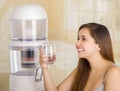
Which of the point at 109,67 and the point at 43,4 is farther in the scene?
the point at 43,4

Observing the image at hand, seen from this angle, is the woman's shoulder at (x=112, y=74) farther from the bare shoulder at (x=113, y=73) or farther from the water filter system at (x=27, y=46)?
the water filter system at (x=27, y=46)

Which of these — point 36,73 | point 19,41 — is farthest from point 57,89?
point 19,41

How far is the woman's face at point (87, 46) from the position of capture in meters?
1.64

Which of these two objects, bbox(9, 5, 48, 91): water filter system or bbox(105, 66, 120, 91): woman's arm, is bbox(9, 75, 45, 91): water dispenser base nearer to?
bbox(9, 5, 48, 91): water filter system

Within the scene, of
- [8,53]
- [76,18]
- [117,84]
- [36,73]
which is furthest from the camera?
[76,18]

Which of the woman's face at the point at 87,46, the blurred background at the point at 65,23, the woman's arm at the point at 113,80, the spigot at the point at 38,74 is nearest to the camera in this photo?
the woman's arm at the point at 113,80

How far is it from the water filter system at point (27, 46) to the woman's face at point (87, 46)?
291mm

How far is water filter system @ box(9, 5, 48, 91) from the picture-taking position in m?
1.72

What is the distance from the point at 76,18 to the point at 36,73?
2.31ft

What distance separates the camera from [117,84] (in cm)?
155

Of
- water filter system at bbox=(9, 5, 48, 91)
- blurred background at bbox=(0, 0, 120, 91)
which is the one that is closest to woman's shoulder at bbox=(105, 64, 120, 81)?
water filter system at bbox=(9, 5, 48, 91)

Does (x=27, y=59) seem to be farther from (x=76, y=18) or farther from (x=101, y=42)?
(x=76, y=18)

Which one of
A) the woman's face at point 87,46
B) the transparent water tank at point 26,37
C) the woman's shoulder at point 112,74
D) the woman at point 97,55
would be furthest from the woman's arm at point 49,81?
the woman's shoulder at point 112,74

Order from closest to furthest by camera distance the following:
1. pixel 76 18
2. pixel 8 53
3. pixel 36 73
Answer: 1. pixel 36 73
2. pixel 8 53
3. pixel 76 18
